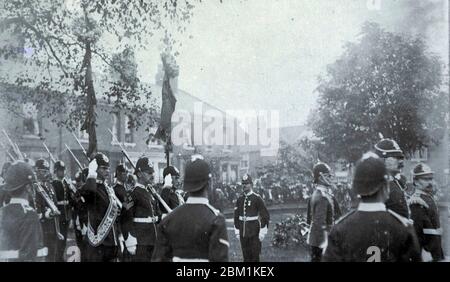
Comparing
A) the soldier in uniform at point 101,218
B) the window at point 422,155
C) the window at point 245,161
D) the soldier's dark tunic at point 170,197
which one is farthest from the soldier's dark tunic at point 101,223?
the window at point 245,161

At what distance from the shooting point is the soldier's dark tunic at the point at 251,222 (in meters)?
8.19

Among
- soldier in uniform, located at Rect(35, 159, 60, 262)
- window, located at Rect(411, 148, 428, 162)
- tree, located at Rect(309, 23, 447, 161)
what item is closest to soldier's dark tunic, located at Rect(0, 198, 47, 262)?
soldier in uniform, located at Rect(35, 159, 60, 262)

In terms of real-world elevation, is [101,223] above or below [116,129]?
below

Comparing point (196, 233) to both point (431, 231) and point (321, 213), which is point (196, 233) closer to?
point (431, 231)

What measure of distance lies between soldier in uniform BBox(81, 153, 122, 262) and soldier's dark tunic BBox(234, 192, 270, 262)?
9.41 ft

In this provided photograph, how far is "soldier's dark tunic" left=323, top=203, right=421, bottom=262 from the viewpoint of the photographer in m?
3.17

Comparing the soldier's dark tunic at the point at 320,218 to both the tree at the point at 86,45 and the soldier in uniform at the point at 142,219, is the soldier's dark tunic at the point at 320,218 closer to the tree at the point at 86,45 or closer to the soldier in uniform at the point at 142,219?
the soldier in uniform at the point at 142,219

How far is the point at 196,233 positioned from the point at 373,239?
1286mm

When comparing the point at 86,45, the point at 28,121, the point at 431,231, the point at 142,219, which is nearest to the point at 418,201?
the point at 431,231

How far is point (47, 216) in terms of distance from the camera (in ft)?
25.1

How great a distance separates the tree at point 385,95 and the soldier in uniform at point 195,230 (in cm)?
609

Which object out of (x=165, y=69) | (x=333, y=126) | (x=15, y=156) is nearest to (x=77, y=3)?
(x=165, y=69)

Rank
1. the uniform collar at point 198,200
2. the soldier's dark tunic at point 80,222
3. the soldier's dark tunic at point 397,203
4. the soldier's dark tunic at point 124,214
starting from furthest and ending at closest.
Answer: the soldier's dark tunic at point 80,222 < the soldier's dark tunic at point 124,214 < the soldier's dark tunic at point 397,203 < the uniform collar at point 198,200

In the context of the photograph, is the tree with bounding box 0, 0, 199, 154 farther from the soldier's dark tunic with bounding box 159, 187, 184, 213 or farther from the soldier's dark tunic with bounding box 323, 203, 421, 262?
the soldier's dark tunic with bounding box 323, 203, 421, 262
